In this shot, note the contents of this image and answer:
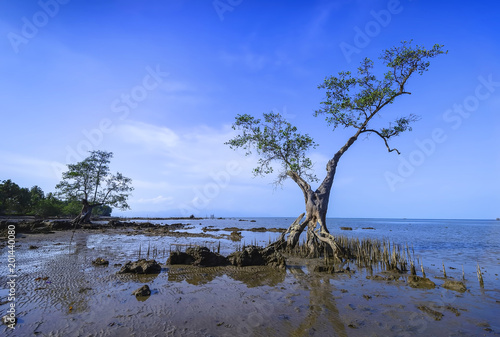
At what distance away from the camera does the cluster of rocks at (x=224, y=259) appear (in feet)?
43.0

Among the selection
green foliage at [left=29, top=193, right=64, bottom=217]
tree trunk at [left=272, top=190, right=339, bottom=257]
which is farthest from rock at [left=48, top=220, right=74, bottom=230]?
green foliage at [left=29, top=193, right=64, bottom=217]

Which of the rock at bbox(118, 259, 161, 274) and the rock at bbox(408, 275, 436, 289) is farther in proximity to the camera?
the rock at bbox(118, 259, 161, 274)

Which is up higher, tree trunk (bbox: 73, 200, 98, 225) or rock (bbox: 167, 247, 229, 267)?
tree trunk (bbox: 73, 200, 98, 225)

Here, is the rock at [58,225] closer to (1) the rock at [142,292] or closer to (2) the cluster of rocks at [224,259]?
(2) the cluster of rocks at [224,259]

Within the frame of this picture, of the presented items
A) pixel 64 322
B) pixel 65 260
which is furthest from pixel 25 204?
pixel 64 322

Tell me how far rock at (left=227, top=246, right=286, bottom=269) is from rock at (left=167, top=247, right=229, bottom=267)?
927 mm

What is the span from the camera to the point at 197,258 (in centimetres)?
1311

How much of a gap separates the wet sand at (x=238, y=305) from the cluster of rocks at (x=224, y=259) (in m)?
1.52

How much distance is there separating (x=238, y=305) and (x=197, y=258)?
622 centimetres

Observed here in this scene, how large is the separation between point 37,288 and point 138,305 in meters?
4.51

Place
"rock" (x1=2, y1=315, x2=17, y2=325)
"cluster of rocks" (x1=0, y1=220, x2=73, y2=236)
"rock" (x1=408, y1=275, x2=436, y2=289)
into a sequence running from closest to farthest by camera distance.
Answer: "rock" (x1=2, y1=315, x2=17, y2=325)
"rock" (x1=408, y1=275, x2=436, y2=289)
"cluster of rocks" (x1=0, y1=220, x2=73, y2=236)

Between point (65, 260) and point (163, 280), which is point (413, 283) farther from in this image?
point (65, 260)

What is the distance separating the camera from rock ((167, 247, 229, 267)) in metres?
13.0

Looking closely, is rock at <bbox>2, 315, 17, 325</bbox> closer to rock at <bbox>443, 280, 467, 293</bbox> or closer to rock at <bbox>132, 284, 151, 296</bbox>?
rock at <bbox>132, 284, 151, 296</bbox>
